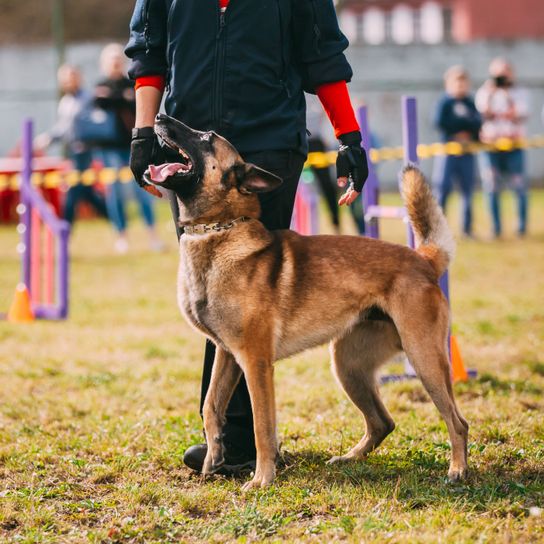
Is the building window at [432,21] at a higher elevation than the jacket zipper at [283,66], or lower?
higher

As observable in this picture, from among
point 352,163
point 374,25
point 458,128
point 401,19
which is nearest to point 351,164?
point 352,163

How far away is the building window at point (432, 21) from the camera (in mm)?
41062

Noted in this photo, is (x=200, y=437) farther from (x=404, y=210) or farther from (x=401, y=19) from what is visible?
(x=401, y=19)

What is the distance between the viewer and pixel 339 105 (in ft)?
13.4

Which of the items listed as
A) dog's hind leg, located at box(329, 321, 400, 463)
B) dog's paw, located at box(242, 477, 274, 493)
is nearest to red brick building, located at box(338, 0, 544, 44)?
dog's hind leg, located at box(329, 321, 400, 463)

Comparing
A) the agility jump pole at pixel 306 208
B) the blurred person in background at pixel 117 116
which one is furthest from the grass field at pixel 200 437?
the blurred person in background at pixel 117 116

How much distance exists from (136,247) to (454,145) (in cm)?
445

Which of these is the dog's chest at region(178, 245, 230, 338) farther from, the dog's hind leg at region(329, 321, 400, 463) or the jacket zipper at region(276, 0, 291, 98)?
the jacket zipper at region(276, 0, 291, 98)

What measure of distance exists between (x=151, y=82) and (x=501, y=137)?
32.7 feet

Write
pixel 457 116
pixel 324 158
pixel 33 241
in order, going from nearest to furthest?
pixel 33 241 < pixel 324 158 < pixel 457 116

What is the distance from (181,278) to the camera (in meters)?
3.90

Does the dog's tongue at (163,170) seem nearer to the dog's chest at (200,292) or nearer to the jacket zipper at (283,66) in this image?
the dog's chest at (200,292)

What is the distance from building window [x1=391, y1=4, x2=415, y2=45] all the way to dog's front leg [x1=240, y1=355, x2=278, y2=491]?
1554 inches

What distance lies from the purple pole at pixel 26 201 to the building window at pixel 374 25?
34.8 metres
